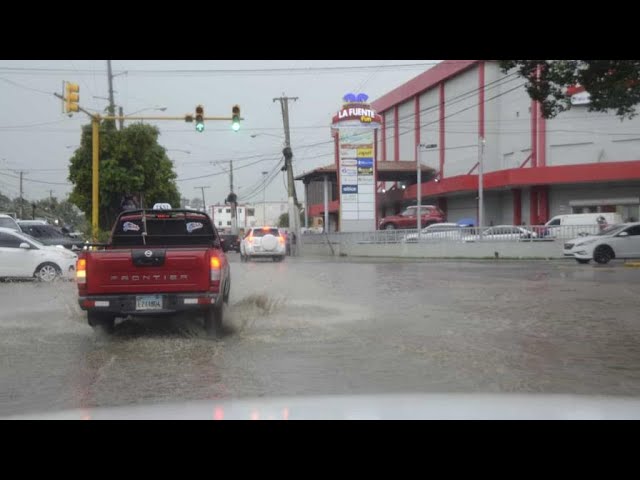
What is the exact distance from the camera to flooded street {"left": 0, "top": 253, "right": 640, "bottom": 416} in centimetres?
704

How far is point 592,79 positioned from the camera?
1650cm

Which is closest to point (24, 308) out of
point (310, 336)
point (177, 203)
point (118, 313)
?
point (118, 313)

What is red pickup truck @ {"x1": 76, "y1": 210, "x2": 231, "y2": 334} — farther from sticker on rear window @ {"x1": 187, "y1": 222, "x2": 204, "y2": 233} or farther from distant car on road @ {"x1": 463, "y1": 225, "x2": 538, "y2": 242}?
distant car on road @ {"x1": 463, "y1": 225, "x2": 538, "y2": 242}

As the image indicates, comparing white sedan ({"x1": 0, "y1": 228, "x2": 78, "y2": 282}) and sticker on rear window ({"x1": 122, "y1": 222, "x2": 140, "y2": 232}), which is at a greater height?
sticker on rear window ({"x1": 122, "y1": 222, "x2": 140, "y2": 232})

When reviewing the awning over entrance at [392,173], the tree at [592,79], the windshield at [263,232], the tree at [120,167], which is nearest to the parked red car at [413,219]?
the awning over entrance at [392,173]

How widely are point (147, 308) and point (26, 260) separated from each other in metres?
11.2

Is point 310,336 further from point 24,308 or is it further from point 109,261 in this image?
point 24,308

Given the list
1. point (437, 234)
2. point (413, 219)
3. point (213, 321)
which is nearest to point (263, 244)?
point (437, 234)

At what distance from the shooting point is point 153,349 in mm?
9227

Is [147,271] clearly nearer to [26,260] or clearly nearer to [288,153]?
[26,260]

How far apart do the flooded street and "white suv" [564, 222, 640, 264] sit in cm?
921

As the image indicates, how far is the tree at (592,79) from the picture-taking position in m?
15.8

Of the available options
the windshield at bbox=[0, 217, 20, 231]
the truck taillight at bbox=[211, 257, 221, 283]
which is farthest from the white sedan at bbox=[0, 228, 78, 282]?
the truck taillight at bbox=[211, 257, 221, 283]
